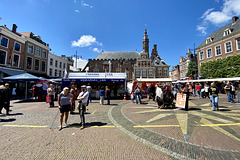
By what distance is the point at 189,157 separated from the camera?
7.87ft

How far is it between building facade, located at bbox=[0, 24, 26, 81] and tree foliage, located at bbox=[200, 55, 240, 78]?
36609 millimetres

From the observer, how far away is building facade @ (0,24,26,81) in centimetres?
1659

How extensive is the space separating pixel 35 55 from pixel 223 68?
3823 centimetres

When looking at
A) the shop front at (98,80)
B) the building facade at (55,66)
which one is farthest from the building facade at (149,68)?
the building facade at (55,66)

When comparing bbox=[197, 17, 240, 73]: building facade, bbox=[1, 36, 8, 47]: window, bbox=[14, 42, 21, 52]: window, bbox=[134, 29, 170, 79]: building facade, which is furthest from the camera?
bbox=[134, 29, 170, 79]: building facade

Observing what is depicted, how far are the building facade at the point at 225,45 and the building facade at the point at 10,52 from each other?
41.2 meters

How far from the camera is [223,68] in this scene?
63.5 ft

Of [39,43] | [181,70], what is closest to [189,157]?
[39,43]

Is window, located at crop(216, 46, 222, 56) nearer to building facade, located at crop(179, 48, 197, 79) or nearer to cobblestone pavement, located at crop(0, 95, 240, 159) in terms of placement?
A: building facade, located at crop(179, 48, 197, 79)

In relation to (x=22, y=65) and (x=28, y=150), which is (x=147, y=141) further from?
(x=22, y=65)

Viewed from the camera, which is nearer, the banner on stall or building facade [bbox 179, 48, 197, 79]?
the banner on stall

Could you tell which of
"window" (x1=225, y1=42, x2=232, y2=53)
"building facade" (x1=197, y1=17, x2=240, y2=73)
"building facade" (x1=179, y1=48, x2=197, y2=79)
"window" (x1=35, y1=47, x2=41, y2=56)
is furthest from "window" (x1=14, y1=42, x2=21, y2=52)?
"building facade" (x1=179, y1=48, x2=197, y2=79)

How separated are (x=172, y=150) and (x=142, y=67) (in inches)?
1213

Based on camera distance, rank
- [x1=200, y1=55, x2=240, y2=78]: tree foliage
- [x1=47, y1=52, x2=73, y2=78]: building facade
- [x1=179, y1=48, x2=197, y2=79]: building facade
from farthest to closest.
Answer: [x1=179, y1=48, x2=197, y2=79]: building facade, [x1=47, y1=52, x2=73, y2=78]: building facade, [x1=200, y1=55, x2=240, y2=78]: tree foliage
